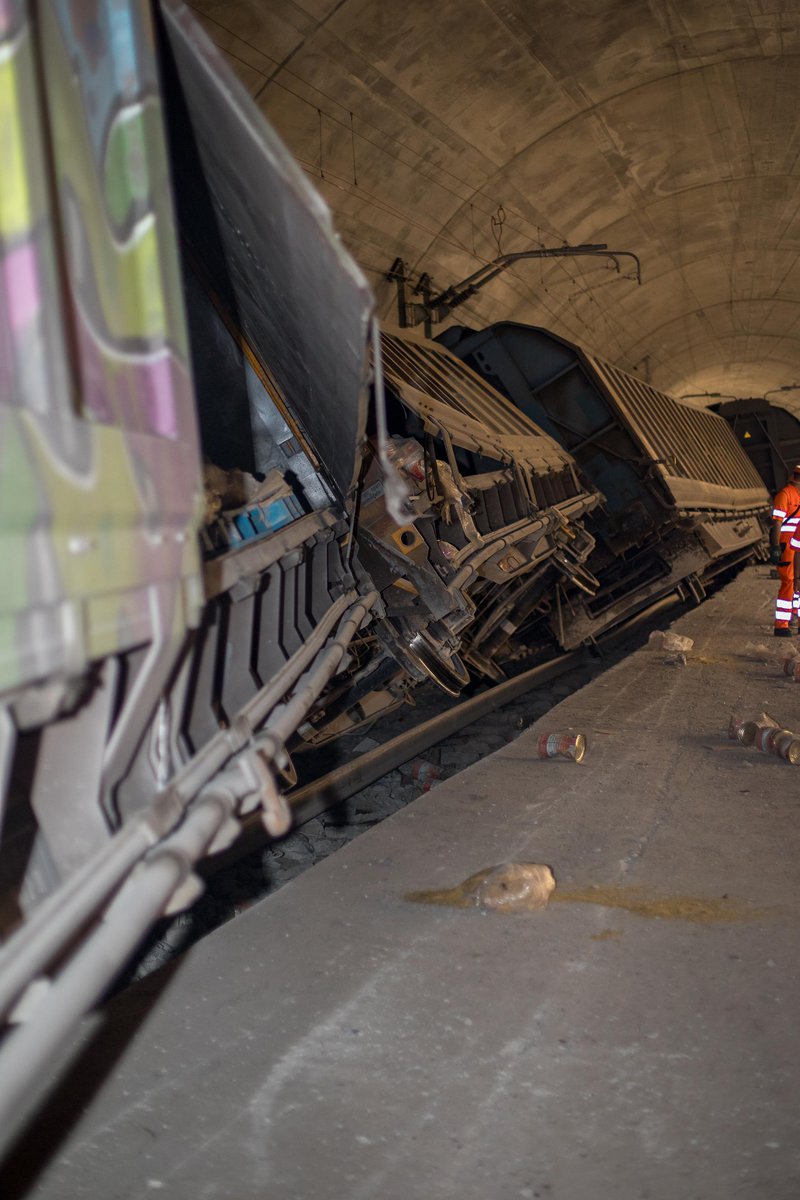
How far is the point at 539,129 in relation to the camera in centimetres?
1335

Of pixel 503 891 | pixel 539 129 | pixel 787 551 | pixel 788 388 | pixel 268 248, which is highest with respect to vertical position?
pixel 539 129

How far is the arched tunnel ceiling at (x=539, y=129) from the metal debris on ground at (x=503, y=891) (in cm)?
829

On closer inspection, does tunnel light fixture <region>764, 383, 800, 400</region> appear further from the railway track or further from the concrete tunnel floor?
the concrete tunnel floor

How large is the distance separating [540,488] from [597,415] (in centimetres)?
252

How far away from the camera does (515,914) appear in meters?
3.15

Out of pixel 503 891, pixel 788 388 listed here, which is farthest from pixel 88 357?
pixel 788 388

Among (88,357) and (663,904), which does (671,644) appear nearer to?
(663,904)

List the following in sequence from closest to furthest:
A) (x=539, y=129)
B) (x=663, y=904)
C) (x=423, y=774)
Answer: (x=663, y=904), (x=423, y=774), (x=539, y=129)

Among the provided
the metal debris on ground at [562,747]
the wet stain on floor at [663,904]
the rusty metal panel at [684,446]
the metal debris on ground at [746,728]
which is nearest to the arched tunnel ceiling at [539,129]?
the rusty metal panel at [684,446]

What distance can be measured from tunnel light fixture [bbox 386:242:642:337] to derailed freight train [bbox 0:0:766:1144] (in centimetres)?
1139

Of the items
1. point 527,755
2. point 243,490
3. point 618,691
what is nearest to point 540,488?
point 618,691

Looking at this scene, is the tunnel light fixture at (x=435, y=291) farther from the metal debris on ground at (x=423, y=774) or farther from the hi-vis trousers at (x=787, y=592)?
the metal debris on ground at (x=423, y=774)

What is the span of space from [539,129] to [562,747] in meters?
10.9

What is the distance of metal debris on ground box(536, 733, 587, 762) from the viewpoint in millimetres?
4918
